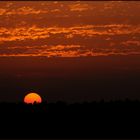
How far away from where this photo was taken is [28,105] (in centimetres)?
9288

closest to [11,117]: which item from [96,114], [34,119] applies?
[34,119]

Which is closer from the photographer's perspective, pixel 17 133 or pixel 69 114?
pixel 17 133

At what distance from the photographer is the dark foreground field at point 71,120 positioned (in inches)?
3147

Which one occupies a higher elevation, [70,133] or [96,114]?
[96,114]

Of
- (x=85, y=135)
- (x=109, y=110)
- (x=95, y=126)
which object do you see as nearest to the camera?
(x=85, y=135)

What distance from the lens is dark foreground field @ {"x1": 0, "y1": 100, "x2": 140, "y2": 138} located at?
262ft

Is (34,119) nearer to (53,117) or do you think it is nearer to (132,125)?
(53,117)

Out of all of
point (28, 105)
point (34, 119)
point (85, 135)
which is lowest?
point (85, 135)

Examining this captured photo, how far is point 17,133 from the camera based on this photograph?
8056 centimetres

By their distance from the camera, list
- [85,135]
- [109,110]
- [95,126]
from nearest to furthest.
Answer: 1. [85,135]
2. [95,126]
3. [109,110]

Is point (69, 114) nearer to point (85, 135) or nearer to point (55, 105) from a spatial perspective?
point (55, 105)

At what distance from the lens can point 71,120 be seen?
86.4 metres

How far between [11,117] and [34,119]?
10.6ft

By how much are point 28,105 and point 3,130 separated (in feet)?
33.5
